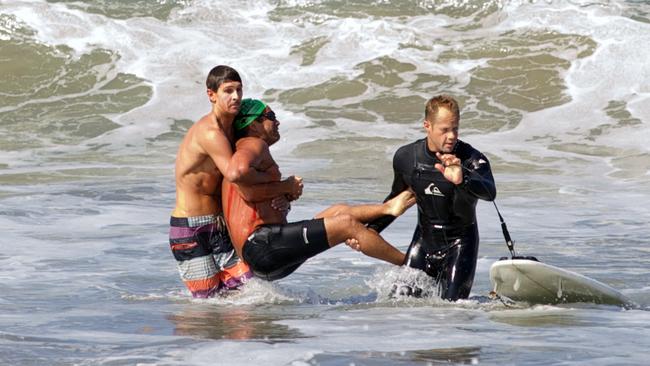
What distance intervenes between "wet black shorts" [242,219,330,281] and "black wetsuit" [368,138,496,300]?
40 centimetres

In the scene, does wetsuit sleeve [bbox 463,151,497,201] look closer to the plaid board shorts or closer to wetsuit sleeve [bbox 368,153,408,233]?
wetsuit sleeve [bbox 368,153,408,233]

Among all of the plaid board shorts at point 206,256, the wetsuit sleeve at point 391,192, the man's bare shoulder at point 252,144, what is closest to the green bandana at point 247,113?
the man's bare shoulder at point 252,144

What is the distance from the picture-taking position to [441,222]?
22.0 feet

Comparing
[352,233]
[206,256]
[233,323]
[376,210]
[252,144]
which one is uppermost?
[252,144]

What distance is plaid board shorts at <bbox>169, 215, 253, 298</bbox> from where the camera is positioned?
22.6 ft

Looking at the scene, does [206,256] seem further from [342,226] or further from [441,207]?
[441,207]

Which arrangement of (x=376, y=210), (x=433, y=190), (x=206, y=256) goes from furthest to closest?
(x=206, y=256) < (x=376, y=210) < (x=433, y=190)

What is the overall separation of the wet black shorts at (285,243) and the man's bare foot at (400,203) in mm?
462

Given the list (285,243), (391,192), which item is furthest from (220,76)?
(391,192)

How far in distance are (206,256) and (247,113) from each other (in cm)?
94

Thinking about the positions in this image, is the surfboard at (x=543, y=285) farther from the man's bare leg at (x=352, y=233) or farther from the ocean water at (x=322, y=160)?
the man's bare leg at (x=352, y=233)

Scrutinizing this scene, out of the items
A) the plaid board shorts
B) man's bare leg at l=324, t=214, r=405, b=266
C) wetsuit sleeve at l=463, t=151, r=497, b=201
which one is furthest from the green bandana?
wetsuit sleeve at l=463, t=151, r=497, b=201

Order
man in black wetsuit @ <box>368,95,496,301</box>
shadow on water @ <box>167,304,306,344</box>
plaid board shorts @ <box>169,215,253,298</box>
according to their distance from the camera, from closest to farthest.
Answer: shadow on water @ <box>167,304,306,344</box> < man in black wetsuit @ <box>368,95,496,301</box> < plaid board shorts @ <box>169,215,253,298</box>

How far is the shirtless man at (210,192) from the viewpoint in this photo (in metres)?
6.57
